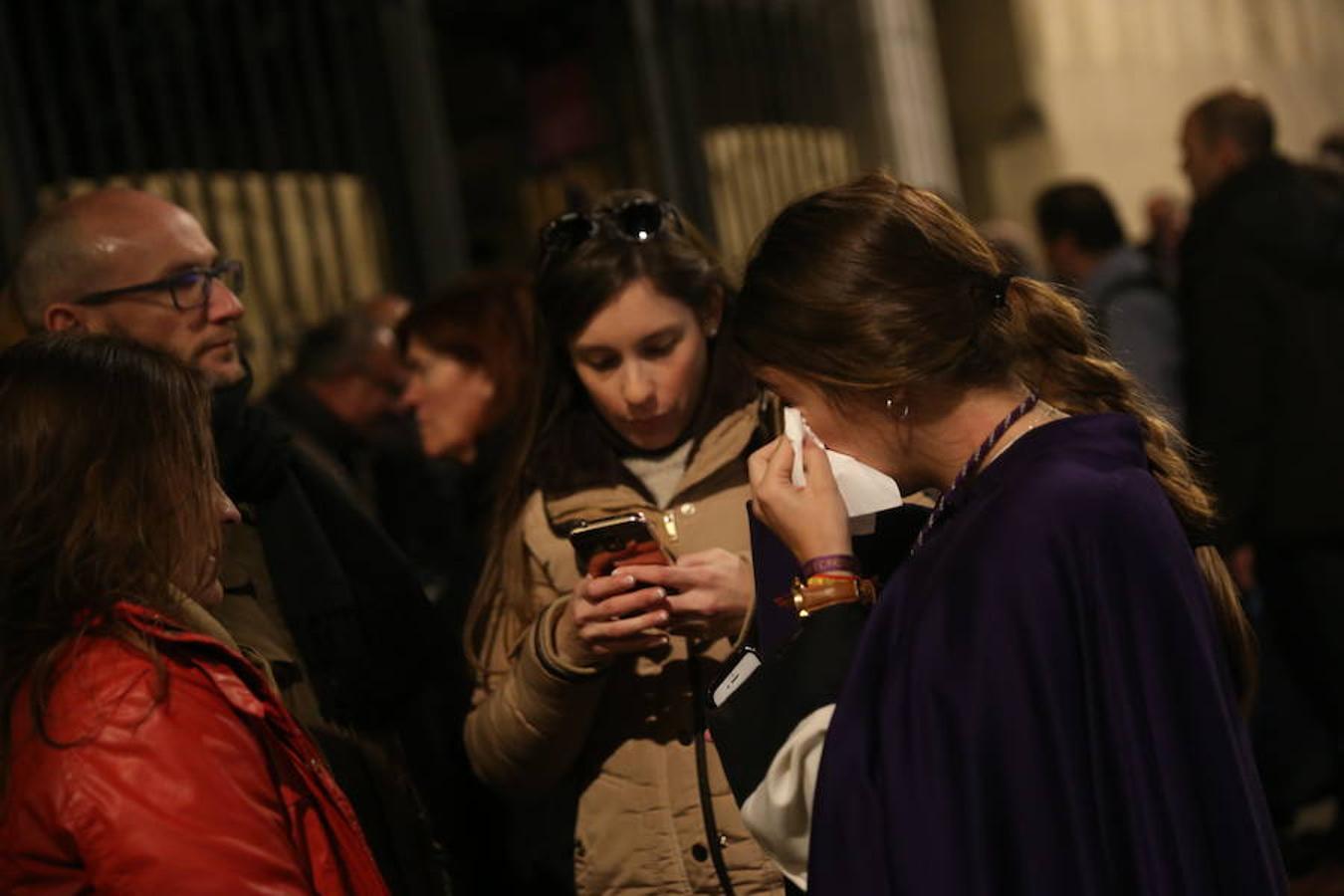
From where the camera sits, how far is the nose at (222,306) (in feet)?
10.7

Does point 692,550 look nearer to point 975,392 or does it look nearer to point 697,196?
point 975,392

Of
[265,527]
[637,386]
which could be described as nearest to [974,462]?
[637,386]

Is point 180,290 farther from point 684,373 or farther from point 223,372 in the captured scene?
point 684,373

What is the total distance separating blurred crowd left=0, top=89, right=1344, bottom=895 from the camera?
2121mm

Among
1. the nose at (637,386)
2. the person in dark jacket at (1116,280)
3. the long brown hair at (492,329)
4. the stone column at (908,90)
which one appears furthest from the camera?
the stone column at (908,90)

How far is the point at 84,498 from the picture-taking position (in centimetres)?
226

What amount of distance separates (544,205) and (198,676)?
583cm

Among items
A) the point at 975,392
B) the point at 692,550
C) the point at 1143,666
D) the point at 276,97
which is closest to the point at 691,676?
the point at 692,550

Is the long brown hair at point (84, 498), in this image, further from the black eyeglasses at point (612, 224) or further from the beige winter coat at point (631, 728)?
the black eyeglasses at point (612, 224)

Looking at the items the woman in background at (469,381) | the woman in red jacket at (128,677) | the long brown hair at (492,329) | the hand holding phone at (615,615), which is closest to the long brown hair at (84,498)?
the woman in red jacket at (128,677)

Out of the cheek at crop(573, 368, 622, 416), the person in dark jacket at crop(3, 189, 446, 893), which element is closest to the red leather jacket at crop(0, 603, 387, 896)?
the person in dark jacket at crop(3, 189, 446, 893)

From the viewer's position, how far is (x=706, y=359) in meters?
3.24

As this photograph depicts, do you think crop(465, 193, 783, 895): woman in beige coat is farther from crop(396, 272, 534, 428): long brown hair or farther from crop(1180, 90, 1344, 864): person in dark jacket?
crop(1180, 90, 1344, 864): person in dark jacket

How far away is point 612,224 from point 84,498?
1.26m
